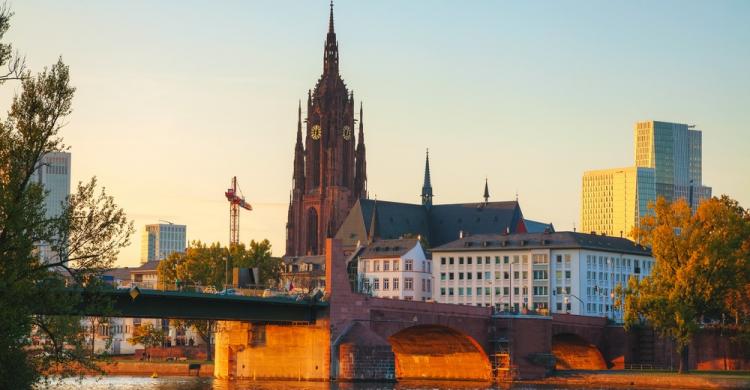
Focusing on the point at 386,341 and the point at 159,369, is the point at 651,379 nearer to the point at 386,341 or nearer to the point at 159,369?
the point at 386,341

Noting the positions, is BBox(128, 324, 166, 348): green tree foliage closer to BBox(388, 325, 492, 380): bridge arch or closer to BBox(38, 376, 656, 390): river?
BBox(38, 376, 656, 390): river

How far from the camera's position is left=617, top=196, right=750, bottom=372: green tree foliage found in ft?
438

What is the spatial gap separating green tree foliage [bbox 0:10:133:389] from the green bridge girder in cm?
3538

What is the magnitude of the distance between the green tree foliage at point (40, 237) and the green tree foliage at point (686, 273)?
7703 centimetres

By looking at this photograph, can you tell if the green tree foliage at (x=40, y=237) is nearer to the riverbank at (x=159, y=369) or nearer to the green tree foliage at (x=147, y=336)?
the riverbank at (x=159, y=369)

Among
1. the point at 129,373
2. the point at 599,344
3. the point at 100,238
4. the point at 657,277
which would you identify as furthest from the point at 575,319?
the point at 100,238

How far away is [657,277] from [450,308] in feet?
64.8

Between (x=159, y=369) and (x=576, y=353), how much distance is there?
4774cm

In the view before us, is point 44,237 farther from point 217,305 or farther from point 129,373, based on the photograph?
point 129,373

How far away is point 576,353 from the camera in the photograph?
520 ft

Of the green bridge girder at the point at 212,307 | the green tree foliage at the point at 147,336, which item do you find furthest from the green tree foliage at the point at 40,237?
the green tree foliage at the point at 147,336

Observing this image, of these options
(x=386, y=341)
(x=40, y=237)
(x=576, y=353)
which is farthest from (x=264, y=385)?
(x=40, y=237)

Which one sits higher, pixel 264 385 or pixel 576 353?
pixel 576 353

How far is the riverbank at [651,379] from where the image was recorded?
124875 mm
